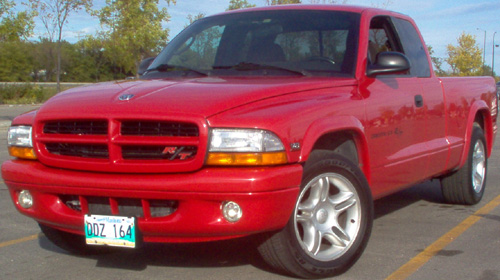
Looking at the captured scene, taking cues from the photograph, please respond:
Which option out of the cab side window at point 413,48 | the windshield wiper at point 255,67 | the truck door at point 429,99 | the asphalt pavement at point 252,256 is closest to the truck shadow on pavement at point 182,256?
the asphalt pavement at point 252,256

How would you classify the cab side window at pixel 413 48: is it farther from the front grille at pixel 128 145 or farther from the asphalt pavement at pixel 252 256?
the front grille at pixel 128 145

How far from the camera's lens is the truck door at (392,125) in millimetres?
4539

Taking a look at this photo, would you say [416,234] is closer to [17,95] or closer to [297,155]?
[297,155]

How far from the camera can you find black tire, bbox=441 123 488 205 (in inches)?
246

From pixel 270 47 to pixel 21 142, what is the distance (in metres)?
1.87

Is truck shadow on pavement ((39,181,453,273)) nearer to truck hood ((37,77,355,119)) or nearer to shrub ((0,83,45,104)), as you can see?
truck hood ((37,77,355,119))

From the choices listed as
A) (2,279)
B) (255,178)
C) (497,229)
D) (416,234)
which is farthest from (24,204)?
(497,229)

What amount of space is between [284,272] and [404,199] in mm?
3159

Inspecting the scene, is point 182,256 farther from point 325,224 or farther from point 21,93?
point 21,93

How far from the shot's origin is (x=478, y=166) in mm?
6574

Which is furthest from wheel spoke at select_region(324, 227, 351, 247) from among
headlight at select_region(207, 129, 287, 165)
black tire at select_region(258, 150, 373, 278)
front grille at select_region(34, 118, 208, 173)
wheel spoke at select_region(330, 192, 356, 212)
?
front grille at select_region(34, 118, 208, 173)

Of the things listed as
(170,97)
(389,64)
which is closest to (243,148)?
(170,97)

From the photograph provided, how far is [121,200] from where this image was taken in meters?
3.65

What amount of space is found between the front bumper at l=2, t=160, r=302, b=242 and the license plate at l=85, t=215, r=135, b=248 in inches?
2.3
